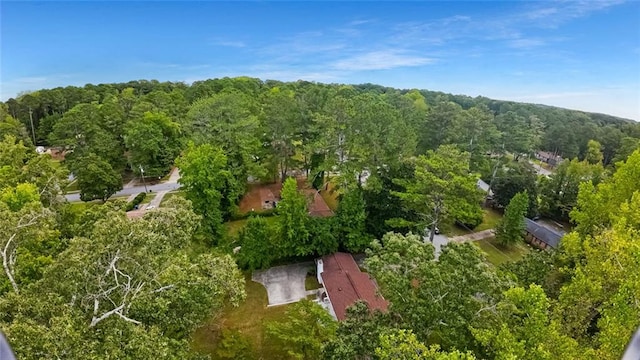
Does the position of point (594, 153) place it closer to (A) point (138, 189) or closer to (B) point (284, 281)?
(B) point (284, 281)

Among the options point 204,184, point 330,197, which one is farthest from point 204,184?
point 330,197

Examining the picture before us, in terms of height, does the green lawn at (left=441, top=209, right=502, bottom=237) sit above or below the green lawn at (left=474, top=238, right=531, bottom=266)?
above

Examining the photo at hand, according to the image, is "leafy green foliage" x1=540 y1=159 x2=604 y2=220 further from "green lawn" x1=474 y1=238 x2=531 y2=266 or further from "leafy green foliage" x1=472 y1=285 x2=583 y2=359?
"leafy green foliage" x1=472 y1=285 x2=583 y2=359

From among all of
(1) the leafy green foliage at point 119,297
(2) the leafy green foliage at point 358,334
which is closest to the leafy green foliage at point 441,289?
(2) the leafy green foliage at point 358,334

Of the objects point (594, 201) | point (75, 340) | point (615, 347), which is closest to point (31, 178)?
point (75, 340)

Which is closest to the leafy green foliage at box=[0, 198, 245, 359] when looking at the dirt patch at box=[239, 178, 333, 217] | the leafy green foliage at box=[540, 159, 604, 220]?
the dirt patch at box=[239, 178, 333, 217]
